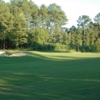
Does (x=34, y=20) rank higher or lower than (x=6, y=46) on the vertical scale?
higher

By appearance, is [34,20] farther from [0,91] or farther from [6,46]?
[0,91]

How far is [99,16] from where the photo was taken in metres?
89.5

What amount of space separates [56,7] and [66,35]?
68.2 feet

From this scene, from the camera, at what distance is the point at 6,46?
235 feet

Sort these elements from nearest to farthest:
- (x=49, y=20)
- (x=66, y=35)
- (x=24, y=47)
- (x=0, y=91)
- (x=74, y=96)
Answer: (x=74, y=96), (x=0, y=91), (x=24, y=47), (x=66, y=35), (x=49, y=20)

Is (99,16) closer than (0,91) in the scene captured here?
No

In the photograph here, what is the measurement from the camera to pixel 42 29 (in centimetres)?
7456

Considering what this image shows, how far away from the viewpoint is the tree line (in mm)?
66250

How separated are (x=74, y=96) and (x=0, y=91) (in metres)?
2.98

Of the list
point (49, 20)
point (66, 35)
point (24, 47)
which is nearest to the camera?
point (24, 47)

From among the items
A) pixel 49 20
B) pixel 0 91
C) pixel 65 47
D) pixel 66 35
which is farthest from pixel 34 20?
pixel 0 91

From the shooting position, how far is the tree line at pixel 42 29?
66250 millimetres

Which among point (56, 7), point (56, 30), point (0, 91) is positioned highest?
point (56, 7)

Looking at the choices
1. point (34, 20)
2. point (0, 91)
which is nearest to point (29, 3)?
point (34, 20)
